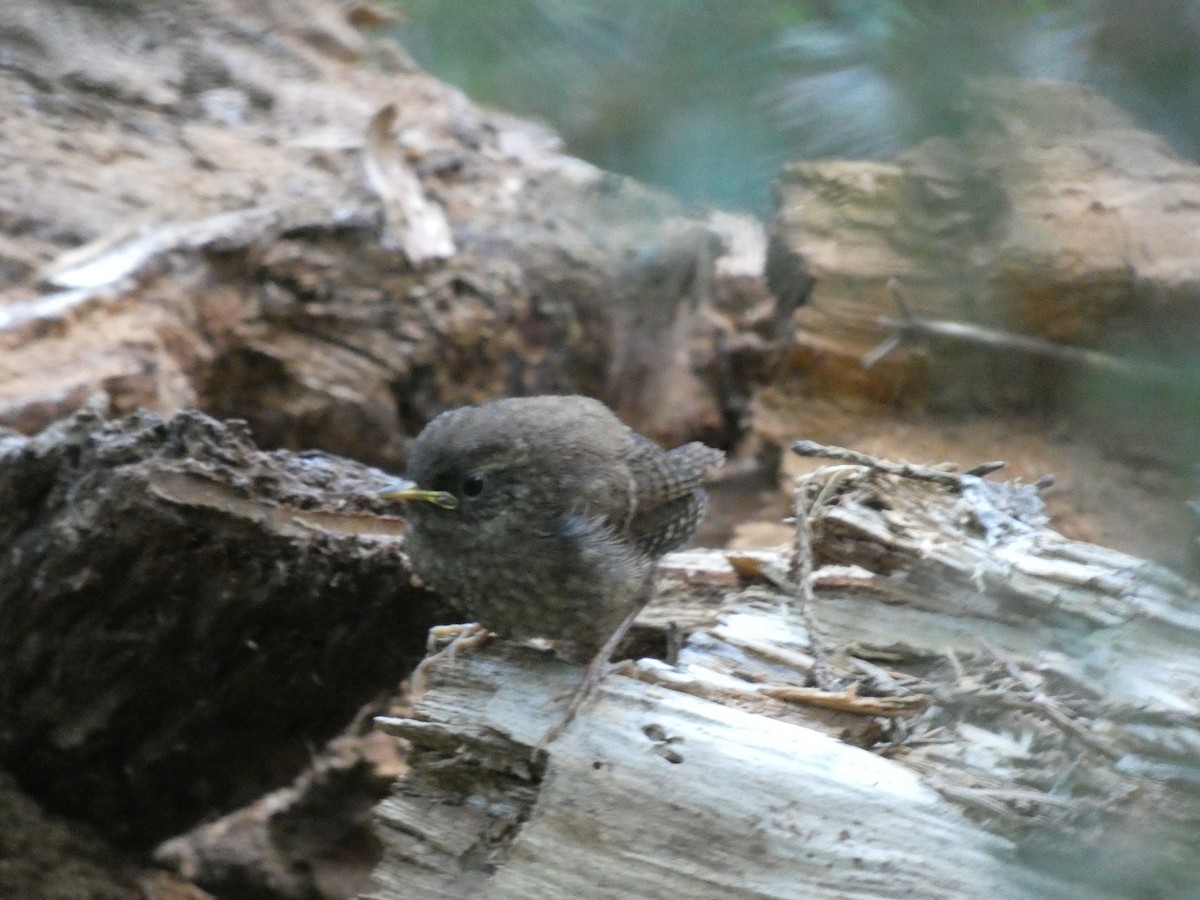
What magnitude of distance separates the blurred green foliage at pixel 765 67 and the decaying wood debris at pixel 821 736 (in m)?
0.65

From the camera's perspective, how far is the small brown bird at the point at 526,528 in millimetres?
2484

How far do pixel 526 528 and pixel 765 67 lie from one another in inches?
68.7

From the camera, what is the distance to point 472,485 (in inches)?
99.3

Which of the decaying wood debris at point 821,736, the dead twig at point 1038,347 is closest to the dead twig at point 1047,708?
the decaying wood debris at point 821,736

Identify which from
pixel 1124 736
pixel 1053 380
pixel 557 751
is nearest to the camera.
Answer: pixel 1053 380

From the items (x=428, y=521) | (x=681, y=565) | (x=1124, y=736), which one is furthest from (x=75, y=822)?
(x=1124, y=736)

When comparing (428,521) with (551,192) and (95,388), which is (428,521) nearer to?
(95,388)

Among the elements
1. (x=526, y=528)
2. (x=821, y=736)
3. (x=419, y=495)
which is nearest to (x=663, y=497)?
(x=526, y=528)

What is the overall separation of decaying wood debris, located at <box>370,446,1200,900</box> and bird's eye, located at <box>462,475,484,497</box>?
14.7 inches

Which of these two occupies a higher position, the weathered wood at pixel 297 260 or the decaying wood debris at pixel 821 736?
the weathered wood at pixel 297 260

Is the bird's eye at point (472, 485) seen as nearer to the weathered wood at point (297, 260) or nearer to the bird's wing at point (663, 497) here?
the bird's wing at point (663, 497)

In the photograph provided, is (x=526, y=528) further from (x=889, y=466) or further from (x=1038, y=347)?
(x=1038, y=347)

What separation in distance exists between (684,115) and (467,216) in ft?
13.6

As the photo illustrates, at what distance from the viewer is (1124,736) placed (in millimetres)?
1234
